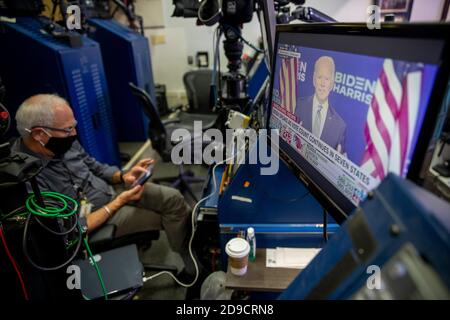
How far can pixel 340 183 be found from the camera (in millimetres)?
600

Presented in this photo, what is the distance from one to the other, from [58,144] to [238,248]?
1.06m

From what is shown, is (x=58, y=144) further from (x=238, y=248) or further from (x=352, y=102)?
(x=352, y=102)

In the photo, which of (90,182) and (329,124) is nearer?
(329,124)

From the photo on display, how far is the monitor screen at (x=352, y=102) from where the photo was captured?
406mm

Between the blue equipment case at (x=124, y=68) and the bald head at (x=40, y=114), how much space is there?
77.2 inches

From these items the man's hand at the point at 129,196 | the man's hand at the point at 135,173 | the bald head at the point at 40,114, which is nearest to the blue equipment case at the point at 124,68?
the man's hand at the point at 135,173

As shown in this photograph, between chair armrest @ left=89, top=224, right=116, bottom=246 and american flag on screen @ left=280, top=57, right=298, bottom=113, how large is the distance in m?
0.99

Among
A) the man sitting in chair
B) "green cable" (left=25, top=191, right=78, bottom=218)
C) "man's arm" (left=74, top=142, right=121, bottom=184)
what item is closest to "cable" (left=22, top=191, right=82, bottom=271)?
"green cable" (left=25, top=191, right=78, bottom=218)

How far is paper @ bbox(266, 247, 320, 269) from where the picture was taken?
101 centimetres

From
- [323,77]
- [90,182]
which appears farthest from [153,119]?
[323,77]

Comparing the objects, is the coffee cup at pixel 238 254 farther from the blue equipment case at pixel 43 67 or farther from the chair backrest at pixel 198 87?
the chair backrest at pixel 198 87

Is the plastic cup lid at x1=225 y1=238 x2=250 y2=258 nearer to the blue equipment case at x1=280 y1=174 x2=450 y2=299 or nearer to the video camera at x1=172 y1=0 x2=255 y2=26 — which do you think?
the blue equipment case at x1=280 y1=174 x2=450 y2=299

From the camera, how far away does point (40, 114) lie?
130 centimetres

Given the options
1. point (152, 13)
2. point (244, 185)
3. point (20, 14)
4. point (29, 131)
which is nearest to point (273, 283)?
point (244, 185)
